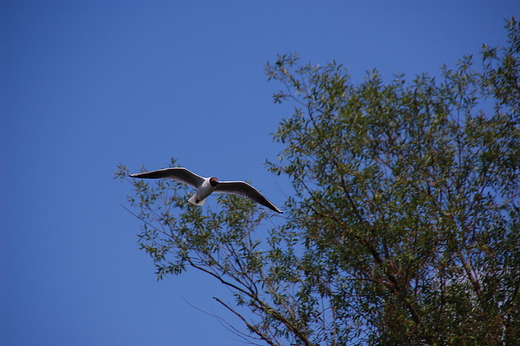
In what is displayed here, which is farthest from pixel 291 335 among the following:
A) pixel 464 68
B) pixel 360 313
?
pixel 464 68

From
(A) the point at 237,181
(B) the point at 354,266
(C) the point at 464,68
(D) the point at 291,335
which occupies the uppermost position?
(C) the point at 464,68

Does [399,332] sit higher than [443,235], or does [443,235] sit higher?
[443,235]

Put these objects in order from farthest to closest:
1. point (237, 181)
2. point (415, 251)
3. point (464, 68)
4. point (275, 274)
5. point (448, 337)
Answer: point (237, 181)
point (464, 68)
point (275, 274)
point (415, 251)
point (448, 337)

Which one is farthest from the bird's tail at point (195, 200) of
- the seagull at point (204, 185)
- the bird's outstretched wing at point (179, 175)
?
the bird's outstretched wing at point (179, 175)

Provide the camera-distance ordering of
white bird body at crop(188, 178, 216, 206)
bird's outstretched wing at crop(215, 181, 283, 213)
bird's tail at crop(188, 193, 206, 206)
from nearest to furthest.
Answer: bird's tail at crop(188, 193, 206, 206)
white bird body at crop(188, 178, 216, 206)
bird's outstretched wing at crop(215, 181, 283, 213)

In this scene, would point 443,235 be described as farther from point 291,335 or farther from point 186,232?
point 186,232

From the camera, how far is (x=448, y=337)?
7.11 m

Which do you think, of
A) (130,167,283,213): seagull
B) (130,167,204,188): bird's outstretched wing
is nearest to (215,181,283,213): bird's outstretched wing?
(130,167,283,213): seagull

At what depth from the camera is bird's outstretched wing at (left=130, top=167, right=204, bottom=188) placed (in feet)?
32.8

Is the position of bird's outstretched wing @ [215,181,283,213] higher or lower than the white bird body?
higher

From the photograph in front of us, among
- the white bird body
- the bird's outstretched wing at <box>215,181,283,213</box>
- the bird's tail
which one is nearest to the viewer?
the bird's tail

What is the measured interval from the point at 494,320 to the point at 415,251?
1343mm

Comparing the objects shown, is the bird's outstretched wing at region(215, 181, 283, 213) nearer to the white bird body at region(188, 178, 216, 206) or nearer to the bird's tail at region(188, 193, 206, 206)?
the white bird body at region(188, 178, 216, 206)

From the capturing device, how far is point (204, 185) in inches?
408
